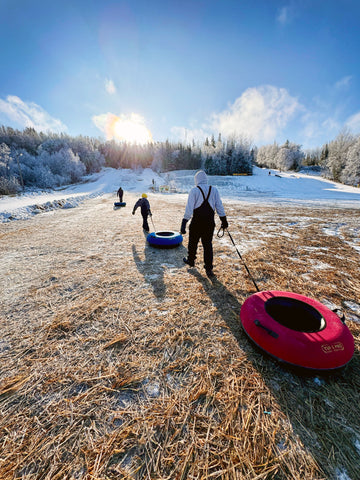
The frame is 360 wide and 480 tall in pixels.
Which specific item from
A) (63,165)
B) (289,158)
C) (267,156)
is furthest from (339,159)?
(63,165)

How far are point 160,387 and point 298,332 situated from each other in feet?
5.58

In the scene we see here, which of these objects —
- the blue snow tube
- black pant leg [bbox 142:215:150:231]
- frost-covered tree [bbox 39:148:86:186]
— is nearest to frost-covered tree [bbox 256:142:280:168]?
frost-covered tree [bbox 39:148:86:186]

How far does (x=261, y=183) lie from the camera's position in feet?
125

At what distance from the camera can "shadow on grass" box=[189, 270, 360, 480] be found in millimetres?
1466

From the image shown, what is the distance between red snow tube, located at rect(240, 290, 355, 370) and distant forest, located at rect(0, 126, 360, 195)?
3683 centimetres

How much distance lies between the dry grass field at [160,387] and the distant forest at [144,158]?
3456 centimetres

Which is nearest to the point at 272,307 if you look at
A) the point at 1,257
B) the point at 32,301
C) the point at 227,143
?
the point at 32,301

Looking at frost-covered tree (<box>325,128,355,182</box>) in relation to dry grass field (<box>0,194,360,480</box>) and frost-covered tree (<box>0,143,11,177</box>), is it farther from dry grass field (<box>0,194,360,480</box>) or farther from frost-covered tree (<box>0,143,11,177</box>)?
frost-covered tree (<box>0,143,11,177</box>)

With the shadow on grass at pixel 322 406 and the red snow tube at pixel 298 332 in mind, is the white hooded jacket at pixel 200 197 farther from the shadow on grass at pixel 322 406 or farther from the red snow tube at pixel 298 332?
the shadow on grass at pixel 322 406

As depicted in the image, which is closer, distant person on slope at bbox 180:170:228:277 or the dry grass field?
the dry grass field

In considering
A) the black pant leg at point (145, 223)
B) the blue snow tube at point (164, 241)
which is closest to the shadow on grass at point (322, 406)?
the blue snow tube at point (164, 241)

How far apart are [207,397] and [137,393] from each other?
74 cm

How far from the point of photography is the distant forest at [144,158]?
4191 centimetres

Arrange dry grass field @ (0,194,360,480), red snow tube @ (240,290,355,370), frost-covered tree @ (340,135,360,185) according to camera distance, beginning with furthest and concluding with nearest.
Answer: frost-covered tree @ (340,135,360,185) → red snow tube @ (240,290,355,370) → dry grass field @ (0,194,360,480)
